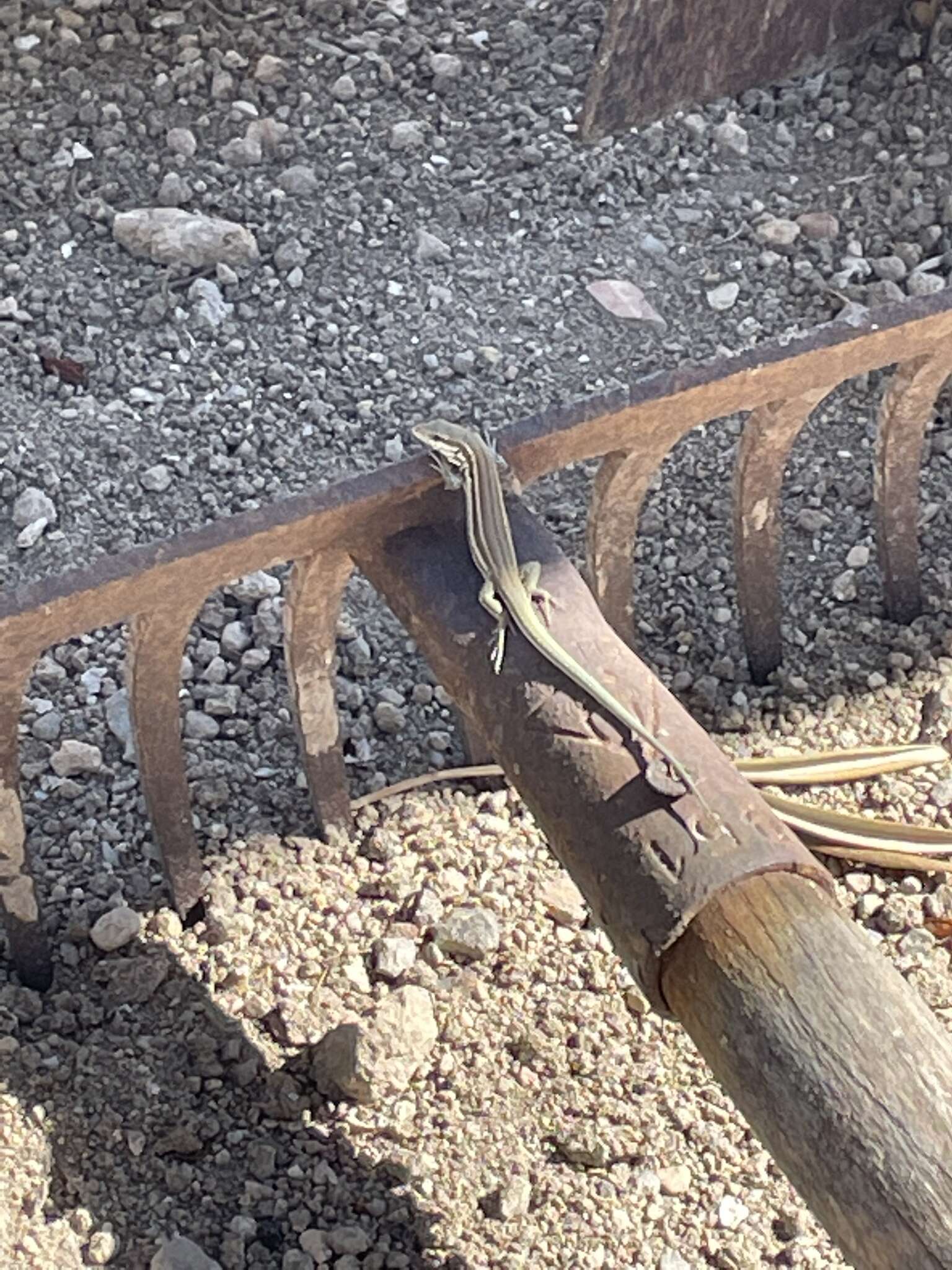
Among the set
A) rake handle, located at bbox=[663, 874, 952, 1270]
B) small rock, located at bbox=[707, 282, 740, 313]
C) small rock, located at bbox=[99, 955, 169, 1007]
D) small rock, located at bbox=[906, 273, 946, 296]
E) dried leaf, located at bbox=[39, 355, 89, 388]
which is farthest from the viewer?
small rock, located at bbox=[707, 282, 740, 313]

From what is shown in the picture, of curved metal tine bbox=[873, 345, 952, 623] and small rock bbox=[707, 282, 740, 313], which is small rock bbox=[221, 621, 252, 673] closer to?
curved metal tine bbox=[873, 345, 952, 623]

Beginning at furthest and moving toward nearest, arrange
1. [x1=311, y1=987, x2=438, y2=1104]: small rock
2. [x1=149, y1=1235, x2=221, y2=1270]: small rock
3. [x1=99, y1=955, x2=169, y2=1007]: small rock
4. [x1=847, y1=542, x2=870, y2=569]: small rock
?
[x1=847, y1=542, x2=870, y2=569]: small rock, [x1=99, y1=955, x2=169, y2=1007]: small rock, [x1=311, y1=987, x2=438, y2=1104]: small rock, [x1=149, y1=1235, x2=221, y2=1270]: small rock

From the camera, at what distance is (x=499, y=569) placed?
2.50 metres

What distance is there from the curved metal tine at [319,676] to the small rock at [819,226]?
2.05 metres

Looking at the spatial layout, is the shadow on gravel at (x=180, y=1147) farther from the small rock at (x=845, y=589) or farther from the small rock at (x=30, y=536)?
the small rock at (x=845, y=589)

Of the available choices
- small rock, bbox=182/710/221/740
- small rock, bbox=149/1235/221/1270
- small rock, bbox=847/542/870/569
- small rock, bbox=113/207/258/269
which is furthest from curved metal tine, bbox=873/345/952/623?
small rock, bbox=149/1235/221/1270

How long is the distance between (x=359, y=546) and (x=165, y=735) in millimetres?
504

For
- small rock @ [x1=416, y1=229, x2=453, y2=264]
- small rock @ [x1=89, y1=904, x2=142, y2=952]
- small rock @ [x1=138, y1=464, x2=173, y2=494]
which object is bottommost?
small rock @ [x1=89, y1=904, x2=142, y2=952]

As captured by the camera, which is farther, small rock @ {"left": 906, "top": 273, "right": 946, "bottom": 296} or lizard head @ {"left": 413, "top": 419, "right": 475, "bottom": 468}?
small rock @ {"left": 906, "top": 273, "right": 946, "bottom": 296}

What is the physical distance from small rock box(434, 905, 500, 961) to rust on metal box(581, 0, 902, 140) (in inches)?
99.1

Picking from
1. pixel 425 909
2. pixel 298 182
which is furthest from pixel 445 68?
pixel 425 909

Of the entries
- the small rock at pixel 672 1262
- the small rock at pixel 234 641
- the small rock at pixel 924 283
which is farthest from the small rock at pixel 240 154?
the small rock at pixel 672 1262

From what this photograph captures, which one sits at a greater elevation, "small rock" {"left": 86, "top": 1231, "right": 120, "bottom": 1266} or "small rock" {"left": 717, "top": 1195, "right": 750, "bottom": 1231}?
"small rock" {"left": 717, "top": 1195, "right": 750, "bottom": 1231}

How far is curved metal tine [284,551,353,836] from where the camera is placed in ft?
8.95
